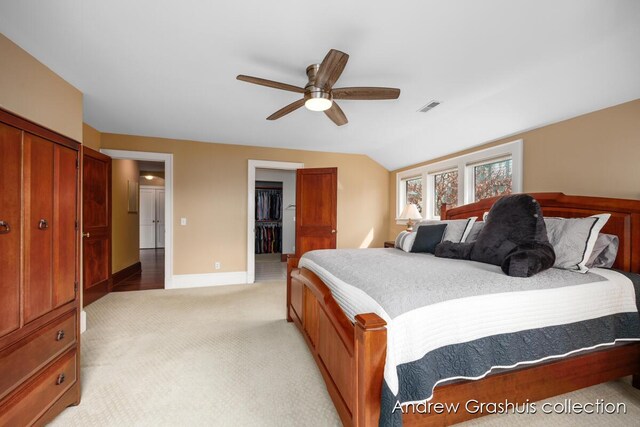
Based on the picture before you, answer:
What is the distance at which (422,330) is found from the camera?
1191mm

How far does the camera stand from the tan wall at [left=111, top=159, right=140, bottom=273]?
4254mm

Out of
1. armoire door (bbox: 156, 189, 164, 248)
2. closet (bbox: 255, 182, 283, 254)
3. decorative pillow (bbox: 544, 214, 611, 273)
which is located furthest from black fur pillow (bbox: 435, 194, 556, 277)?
armoire door (bbox: 156, 189, 164, 248)

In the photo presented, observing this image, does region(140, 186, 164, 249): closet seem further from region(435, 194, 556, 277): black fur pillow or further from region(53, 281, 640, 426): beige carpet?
region(435, 194, 556, 277): black fur pillow

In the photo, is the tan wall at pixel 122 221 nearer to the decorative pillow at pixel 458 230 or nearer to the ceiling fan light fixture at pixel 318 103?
the ceiling fan light fixture at pixel 318 103

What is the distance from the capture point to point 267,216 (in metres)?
7.20

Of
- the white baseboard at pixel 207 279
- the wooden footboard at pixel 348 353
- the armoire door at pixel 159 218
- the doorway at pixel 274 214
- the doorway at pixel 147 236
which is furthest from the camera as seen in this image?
the armoire door at pixel 159 218

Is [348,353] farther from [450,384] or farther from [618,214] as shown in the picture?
[618,214]

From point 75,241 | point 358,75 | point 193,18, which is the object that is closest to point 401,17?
point 358,75

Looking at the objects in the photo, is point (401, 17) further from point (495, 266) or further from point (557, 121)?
point (557, 121)

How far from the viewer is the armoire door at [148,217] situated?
8125 mm

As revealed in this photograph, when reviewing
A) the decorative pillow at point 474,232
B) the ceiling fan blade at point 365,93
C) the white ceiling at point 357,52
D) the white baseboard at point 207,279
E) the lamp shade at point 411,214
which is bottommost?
the white baseboard at point 207,279

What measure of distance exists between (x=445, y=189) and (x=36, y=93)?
4743mm

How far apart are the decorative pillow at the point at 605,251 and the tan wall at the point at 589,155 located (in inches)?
18.3

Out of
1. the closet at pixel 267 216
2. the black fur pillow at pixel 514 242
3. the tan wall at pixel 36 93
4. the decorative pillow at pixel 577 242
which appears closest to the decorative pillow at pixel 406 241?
the black fur pillow at pixel 514 242
